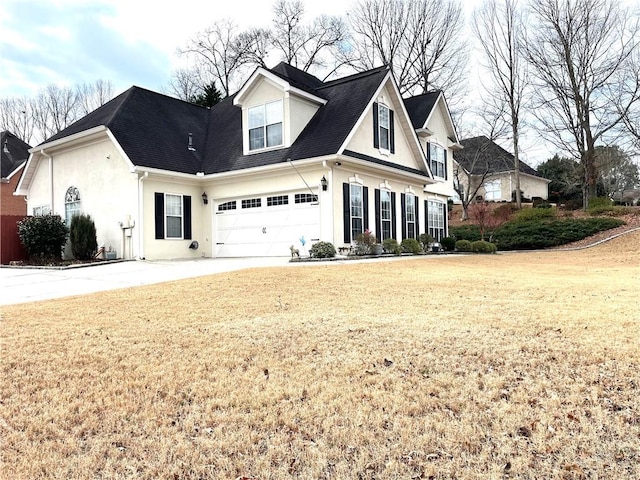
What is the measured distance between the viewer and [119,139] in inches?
660

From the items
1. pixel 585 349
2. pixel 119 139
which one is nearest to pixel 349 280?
pixel 585 349

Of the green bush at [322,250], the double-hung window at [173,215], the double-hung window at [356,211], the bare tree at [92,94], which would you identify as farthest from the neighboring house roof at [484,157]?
the bare tree at [92,94]

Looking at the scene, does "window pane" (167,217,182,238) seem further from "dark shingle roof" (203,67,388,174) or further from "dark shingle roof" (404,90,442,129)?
"dark shingle roof" (404,90,442,129)

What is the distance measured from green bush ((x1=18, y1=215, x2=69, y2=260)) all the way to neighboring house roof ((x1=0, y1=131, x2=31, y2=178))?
17.2 metres

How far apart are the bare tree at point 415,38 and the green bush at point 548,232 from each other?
11663 mm

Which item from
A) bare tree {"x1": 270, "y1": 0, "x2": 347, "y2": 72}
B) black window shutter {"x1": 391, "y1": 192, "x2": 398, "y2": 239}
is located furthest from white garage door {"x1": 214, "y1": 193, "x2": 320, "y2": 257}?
bare tree {"x1": 270, "y1": 0, "x2": 347, "y2": 72}

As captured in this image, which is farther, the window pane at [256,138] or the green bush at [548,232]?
the green bush at [548,232]

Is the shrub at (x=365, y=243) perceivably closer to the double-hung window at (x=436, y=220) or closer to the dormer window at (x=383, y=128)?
the dormer window at (x=383, y=128)

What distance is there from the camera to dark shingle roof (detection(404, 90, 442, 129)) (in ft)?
74.9

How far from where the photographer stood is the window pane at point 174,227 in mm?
17797

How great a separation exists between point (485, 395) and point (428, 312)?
3.03 m

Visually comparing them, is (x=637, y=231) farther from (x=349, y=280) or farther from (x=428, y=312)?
(x=428, y=312)

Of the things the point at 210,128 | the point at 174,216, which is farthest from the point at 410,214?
the point at 174,216

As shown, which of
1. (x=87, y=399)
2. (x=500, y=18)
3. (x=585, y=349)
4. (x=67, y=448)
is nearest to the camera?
(x=67, y=448)
